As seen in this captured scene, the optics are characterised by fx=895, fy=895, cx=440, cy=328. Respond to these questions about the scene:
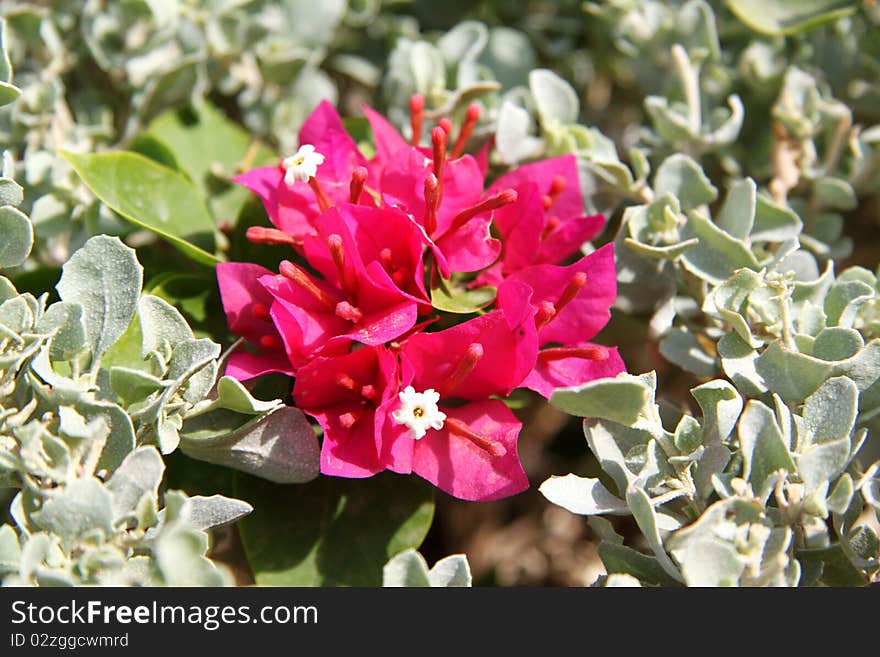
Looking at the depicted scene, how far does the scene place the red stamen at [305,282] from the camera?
843 millimetres

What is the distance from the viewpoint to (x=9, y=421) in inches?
31.3

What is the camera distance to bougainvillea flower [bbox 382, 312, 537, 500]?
0.83 metres

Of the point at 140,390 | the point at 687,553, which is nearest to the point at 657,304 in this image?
the point at 687,553

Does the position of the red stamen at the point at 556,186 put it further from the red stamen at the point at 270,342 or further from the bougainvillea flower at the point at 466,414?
the red stamen at the point at 270,342

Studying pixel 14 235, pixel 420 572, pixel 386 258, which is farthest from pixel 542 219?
pixel 14 235

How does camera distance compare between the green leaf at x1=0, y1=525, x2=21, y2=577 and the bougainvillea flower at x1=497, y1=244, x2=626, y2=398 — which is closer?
the green leaf at x1=0, y1=525, x2=21, y2=577

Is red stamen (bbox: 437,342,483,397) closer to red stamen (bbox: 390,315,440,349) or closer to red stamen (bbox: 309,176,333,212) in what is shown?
red stamen (bbox: 390,315,440,349)

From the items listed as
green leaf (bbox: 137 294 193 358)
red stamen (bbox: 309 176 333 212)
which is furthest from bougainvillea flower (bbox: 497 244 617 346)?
green leaf (bbox: 137 294 193 358)

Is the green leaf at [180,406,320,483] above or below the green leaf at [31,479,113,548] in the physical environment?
below

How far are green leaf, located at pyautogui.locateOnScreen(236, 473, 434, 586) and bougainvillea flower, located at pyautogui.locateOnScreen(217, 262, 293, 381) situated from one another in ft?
0.49

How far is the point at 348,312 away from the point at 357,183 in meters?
0.13

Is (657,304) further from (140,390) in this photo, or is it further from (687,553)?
(140,390)

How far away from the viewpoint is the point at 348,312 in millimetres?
859

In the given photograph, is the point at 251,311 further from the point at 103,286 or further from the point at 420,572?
the point at 420,572
